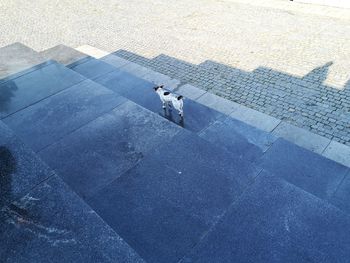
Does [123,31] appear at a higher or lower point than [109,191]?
lower

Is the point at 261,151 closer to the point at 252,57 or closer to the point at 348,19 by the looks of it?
the point at 252,57

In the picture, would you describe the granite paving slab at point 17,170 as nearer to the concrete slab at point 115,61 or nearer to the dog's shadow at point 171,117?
the dog's shadow at point 171,117

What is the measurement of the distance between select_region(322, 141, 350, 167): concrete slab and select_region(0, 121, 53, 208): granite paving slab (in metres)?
5.82

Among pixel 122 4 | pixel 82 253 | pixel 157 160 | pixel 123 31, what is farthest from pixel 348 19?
pixel 82 253

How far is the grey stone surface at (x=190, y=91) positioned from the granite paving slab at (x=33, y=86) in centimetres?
329

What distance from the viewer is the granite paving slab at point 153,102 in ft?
23.9

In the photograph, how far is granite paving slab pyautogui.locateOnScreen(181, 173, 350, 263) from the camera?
3574 mm

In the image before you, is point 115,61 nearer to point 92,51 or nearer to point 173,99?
point 92,51

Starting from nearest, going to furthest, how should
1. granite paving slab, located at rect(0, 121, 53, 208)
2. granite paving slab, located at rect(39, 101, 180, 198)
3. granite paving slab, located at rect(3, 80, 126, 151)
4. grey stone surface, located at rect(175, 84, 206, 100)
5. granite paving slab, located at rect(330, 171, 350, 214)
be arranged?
1. granite paving slab, located at rect(0, 121, 53, 208)
2. granite paving slab, located at rect(39, 101, 180, 198)
3. granite paving slab, located at rect(330, 171, 350, 214)
4. granite paving slab, located at rect(3, 80, 126, 151)
5. grey stone surface, located at rect(175, 84, 206, 100)

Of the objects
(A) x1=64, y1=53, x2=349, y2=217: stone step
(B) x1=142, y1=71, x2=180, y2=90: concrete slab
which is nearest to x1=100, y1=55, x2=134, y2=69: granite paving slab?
(B) x1=142, y1=71, x2=180, y2=90: concrete slab

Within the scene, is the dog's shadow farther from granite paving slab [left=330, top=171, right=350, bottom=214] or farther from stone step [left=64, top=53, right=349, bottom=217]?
granite paving slab [left=330, top=171, right=350, bottom=214]

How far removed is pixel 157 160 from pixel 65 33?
12.5 meters

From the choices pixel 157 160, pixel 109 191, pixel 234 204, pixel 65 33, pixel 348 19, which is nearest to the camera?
pixel 234 204

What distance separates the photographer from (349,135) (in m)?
7.68
